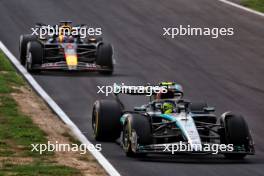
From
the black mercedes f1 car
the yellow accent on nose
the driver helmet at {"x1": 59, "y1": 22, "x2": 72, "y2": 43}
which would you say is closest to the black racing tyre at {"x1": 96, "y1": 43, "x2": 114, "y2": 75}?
the yellow accent on nose

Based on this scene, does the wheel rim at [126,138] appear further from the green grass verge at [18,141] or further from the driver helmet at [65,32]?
the driver helmet at [65,32]

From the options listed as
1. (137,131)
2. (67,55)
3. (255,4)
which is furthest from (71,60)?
(255,4)

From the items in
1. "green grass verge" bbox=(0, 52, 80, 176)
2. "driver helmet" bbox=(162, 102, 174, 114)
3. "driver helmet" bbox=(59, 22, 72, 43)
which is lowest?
"green grass verge" bbox=(0, 52, 80, 176)

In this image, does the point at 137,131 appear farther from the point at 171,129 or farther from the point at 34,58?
the point at 34,58

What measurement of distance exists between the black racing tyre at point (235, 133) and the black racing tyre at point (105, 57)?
41.3 ft

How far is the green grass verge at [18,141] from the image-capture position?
17573 mm

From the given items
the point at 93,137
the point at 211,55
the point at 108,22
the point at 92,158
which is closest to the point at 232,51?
the point at 211,55

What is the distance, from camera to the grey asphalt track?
20.1m

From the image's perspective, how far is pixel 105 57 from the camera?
1291 inches

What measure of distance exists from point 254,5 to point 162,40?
7715 mm

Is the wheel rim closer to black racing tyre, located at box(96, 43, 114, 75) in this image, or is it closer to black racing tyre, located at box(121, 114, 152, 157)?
black racing tyre, located at box(121, 114, 152, 157)

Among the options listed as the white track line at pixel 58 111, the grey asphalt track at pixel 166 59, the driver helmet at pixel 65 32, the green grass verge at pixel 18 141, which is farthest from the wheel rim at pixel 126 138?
the driver helmet at pixel 65 32

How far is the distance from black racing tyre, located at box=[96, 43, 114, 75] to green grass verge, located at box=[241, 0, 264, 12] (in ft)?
45.8

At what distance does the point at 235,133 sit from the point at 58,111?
6.99m
